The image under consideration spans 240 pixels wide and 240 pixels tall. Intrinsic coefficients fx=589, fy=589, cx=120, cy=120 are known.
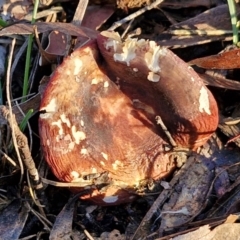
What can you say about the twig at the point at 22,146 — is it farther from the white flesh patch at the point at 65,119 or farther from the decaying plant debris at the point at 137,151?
the white flesh patch at the point at 65,119

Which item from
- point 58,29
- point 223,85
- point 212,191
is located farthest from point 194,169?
point 58,29

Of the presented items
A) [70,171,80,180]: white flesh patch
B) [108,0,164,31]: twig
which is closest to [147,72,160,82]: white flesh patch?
[70,171,80,180]: white flesh patch

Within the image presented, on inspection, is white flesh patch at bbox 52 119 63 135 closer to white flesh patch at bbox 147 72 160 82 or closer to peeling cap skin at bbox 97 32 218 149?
peeling cap skin at bbox 97 32 218 149

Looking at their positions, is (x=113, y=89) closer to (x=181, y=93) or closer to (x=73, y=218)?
(x=181, y=93)

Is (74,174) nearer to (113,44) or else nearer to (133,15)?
(113,44)

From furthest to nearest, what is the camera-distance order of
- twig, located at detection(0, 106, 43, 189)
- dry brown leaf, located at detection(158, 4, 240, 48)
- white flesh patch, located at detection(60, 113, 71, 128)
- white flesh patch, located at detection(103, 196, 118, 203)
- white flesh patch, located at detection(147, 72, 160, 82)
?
dry brown leaf, located at detection(158, 4, 240, 48) → white flesh patch, located at detection(103, 196, 118, 203) → white flesh patch, located at detection(60, 113, 71, 128) → white flesh patch, located at detection(147, 72, 160, 82) → twig, located at detection(0, 106, 43, 189)

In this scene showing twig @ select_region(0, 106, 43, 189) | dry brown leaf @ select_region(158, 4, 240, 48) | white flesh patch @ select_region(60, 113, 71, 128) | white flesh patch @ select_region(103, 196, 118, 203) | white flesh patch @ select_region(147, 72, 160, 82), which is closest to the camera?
twig @ select_region(0, 106, 43, 189)
